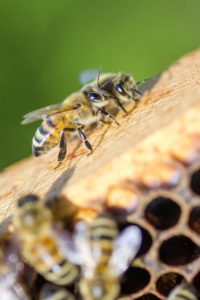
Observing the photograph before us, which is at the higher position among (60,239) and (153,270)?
(60,239)

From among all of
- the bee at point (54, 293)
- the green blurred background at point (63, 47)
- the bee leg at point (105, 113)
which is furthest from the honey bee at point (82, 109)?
the green blurred background at point (63, 47)

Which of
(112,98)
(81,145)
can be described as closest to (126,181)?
(81,145)

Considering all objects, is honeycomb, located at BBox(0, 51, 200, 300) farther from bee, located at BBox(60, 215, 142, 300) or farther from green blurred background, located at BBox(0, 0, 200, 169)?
green blurred background, located at BBox(0, 0, 200, 169)

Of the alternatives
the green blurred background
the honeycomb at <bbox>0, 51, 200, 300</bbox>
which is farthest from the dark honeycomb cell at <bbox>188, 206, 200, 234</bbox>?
the green blurred background

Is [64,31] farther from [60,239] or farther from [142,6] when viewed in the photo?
[60,239]

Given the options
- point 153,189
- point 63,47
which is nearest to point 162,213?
point 153,189

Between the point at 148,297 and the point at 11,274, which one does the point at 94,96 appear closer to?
the point at 148,297
